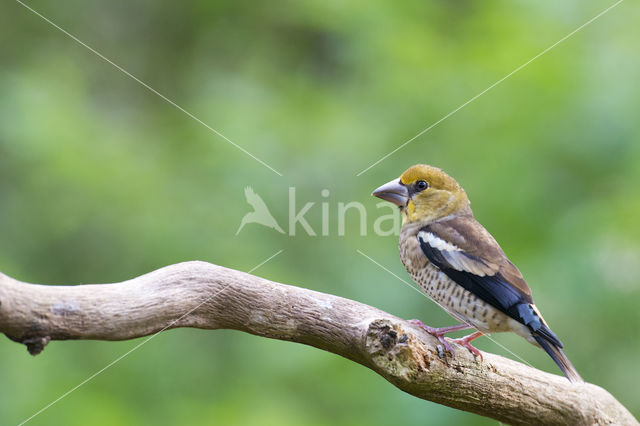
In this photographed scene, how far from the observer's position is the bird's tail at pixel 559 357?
338 cm

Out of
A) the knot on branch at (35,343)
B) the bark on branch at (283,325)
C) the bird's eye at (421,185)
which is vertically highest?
the bird's eye at (421,185)

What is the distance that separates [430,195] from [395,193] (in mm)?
206

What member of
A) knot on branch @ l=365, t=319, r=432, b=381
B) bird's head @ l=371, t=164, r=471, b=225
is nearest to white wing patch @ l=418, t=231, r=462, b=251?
bird's head @ l=371, t=164, r=471, b=225

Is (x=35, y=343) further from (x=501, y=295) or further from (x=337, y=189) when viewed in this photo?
(x=337, y=189)

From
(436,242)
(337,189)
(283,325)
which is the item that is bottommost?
(283,325)

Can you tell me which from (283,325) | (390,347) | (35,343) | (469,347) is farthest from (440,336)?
(35,343)

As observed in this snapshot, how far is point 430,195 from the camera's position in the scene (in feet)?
13.6

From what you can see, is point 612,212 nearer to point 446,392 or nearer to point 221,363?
point 446,392

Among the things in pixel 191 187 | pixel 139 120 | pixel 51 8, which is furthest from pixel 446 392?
pixel 51 8

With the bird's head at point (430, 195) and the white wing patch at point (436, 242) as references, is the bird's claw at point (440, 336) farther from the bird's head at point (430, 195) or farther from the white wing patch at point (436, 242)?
the bird's head at point (430, 195)

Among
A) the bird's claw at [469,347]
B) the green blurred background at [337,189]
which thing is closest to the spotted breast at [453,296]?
the bird's claw at [469,347]

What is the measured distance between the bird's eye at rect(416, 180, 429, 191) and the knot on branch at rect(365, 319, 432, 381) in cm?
129

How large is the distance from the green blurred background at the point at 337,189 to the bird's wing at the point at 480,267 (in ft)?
3.17

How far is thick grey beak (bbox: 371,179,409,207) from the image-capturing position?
13.8 feet
